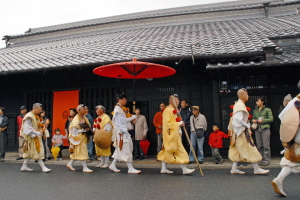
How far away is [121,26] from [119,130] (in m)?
10.6

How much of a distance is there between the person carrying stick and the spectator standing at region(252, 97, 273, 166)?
8.49 ft

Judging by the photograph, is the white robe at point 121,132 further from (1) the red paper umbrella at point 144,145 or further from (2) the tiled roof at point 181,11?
(2) the tiled roof at point 181,11

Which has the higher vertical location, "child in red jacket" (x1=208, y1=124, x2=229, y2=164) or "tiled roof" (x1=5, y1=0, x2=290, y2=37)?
"tiled roof" (x1=5, y1=0, x2=290, y2=37)

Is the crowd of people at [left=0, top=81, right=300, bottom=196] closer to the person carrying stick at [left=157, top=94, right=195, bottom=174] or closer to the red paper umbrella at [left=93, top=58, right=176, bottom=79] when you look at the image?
the person carrying stick at [left=157, top=94, right=195, bottom=174]

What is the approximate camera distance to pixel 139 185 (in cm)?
582

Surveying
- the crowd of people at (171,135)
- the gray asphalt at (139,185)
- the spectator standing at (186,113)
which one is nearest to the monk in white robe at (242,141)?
the crowd of people at (171,135)

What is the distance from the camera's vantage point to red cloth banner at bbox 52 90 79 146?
1136cm

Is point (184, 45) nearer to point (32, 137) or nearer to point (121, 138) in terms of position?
point (121, 138)

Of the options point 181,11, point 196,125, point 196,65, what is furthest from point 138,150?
point 181,11

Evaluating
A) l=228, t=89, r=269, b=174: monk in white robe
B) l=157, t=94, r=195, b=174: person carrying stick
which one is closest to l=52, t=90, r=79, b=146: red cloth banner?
l=157, t=94, r=195, b=174: person carrying stick

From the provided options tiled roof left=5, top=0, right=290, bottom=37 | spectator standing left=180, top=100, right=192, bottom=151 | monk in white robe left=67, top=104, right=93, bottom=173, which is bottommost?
monk in white robe left=67, top=104, right=93, bottom=173

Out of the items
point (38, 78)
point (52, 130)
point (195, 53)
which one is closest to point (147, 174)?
point (195, 53)

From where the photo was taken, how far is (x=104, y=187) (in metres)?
5.70

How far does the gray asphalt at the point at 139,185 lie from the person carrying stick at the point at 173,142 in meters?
0.37
